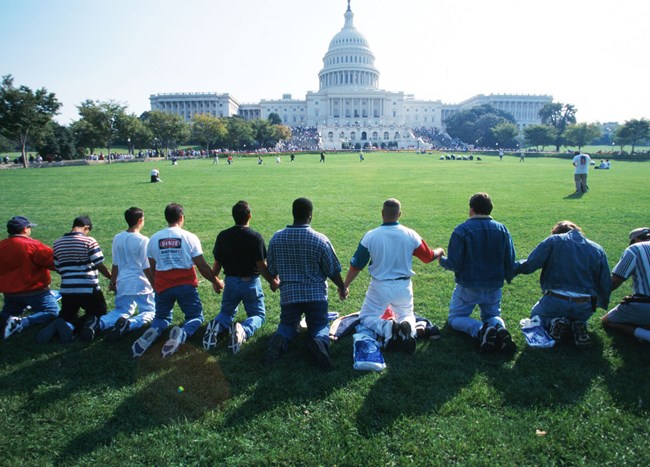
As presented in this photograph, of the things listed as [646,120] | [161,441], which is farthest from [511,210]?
[646,120]

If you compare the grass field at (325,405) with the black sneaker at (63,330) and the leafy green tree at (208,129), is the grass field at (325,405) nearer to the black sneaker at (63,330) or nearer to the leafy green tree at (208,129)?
the black sneaker at (63,330)

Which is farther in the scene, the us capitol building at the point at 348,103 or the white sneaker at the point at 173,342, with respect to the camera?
the us capitol building at the point at 348,103

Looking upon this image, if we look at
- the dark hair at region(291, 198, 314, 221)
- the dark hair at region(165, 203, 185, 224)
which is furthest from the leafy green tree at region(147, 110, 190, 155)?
the dark hair at region(291, 198, 314, 221)

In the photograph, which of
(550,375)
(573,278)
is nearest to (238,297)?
(550,375)

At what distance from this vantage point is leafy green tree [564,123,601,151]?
84.2 metres

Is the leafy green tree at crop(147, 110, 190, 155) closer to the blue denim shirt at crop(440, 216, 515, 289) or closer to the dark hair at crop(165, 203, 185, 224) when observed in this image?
the dark hair at crop(165, 203, 185, 224)

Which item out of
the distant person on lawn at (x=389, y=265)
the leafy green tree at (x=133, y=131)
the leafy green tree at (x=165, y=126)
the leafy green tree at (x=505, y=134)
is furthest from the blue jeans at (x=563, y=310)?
the leafy green tree at (x=505, y=134)

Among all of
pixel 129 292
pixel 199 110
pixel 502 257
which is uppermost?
pixel 199 110

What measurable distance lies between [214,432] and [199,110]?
466 feet

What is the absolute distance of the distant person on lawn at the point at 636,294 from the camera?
15.7ft

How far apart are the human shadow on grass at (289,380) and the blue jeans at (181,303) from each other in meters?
0.87

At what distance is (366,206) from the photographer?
14.5m

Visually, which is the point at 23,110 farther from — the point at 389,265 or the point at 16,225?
the point at 389,265

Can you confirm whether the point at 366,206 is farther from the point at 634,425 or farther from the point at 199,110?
the point at 199,110
